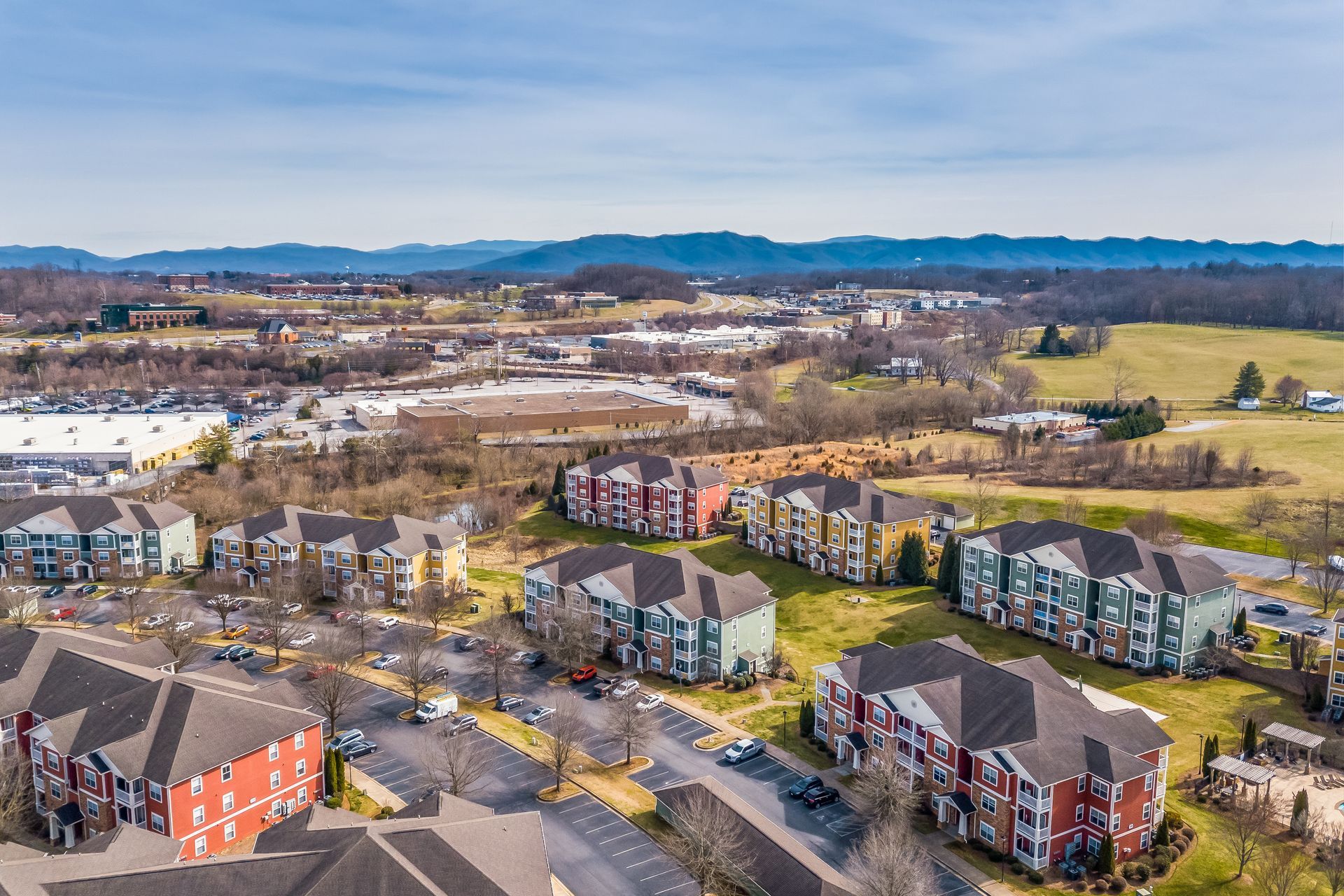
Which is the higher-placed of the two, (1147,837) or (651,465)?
(651,465)

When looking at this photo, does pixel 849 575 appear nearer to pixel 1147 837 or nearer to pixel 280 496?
pixel 1147 837

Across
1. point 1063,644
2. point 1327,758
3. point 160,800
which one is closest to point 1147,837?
point 1327,758

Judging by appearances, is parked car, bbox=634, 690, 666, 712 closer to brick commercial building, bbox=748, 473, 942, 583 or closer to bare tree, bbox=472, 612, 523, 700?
bare tree, bbox=472, 612, 523, 700

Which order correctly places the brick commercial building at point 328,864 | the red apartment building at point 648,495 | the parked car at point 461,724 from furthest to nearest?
1. the red apartment building at point 648,495
2. the parked car at point 461,724
3. the brick commercial building at point 328,864

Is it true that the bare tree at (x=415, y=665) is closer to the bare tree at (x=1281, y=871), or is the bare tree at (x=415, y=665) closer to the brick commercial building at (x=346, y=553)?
the brick commercial building at (x=346, y=553)

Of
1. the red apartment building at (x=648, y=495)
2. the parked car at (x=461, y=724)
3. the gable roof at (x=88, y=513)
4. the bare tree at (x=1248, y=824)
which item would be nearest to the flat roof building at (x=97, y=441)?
the gable roof at (x=88, y=513)

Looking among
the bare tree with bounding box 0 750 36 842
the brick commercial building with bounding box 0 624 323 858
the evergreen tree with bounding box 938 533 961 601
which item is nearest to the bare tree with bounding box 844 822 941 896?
the brick commercial building with bounding box 0 624 323 858
